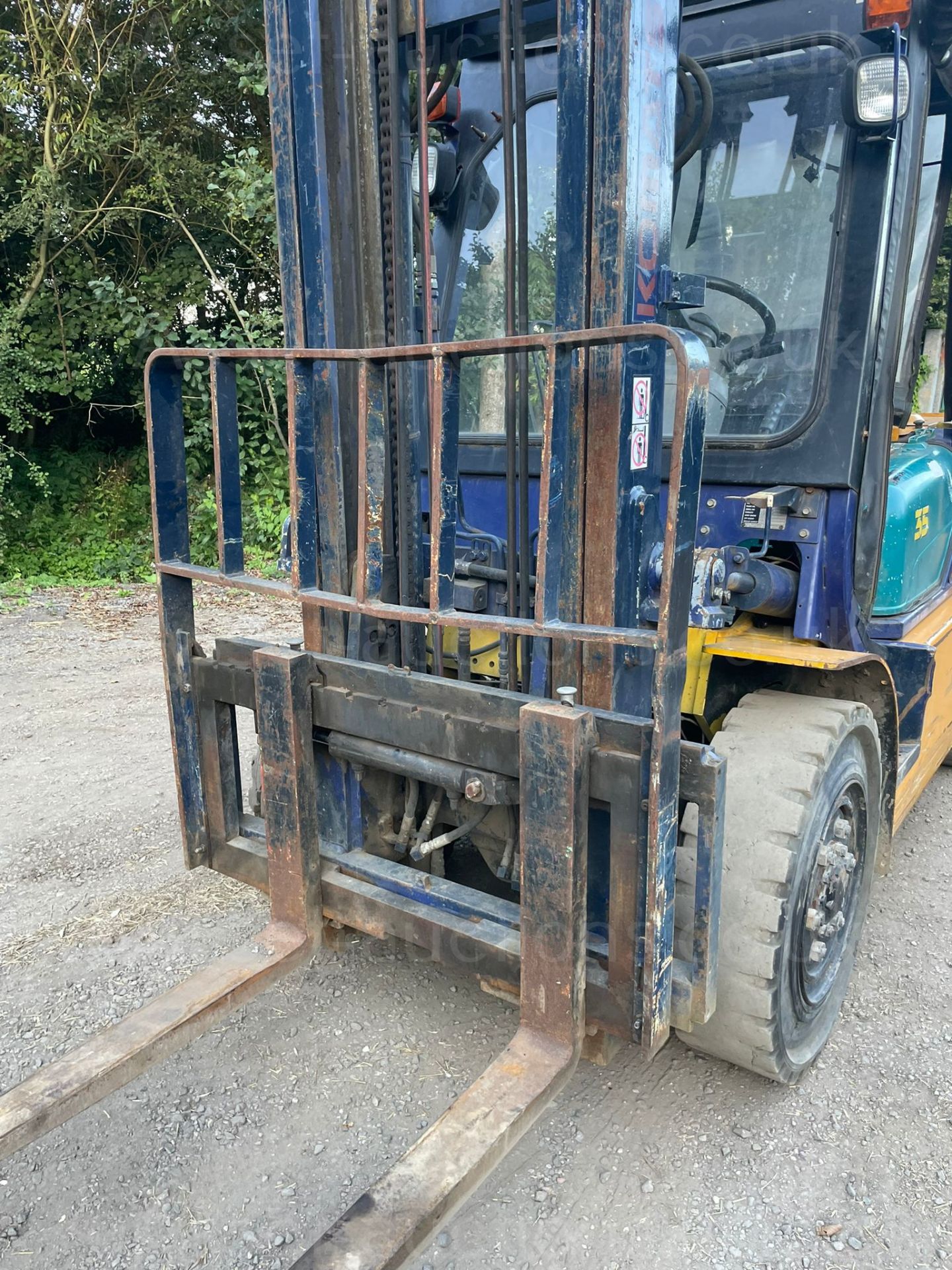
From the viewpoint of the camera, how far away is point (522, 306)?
2.39m

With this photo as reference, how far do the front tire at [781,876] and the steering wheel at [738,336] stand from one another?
978 millimetres

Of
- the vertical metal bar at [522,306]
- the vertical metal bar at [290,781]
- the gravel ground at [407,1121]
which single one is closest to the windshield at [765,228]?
the vertical metal bar at [522,306]

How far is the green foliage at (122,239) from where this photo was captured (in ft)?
30.4

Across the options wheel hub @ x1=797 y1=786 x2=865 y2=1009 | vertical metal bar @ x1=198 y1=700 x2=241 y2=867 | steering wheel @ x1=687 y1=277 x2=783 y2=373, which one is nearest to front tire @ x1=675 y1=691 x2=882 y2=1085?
wheel hub @ x1=797 y1=786 x2=865 y2=1009

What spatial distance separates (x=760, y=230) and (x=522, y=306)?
0.89 meters

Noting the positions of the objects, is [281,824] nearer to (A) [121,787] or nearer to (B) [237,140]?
(A) [121,787]

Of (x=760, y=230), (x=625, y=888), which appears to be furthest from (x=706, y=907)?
(x=760, y=230)

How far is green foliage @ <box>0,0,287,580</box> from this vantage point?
927cm

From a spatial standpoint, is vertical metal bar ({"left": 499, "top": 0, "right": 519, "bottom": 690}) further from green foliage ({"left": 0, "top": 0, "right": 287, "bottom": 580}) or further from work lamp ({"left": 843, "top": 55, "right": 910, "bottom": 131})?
green foliage ({"left": 0, "top": 0, "right": 287, "bottom": 580})

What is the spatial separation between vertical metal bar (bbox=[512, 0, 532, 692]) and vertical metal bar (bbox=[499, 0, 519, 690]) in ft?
0.06

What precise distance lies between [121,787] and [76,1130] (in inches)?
92.9

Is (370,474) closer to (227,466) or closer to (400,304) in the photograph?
(227,466)

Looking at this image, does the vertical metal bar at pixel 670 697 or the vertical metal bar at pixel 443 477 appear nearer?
the vertical metal bar at pixel 670 697

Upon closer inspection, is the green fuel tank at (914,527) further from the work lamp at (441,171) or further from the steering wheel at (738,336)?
the work lamp at (441,171)
